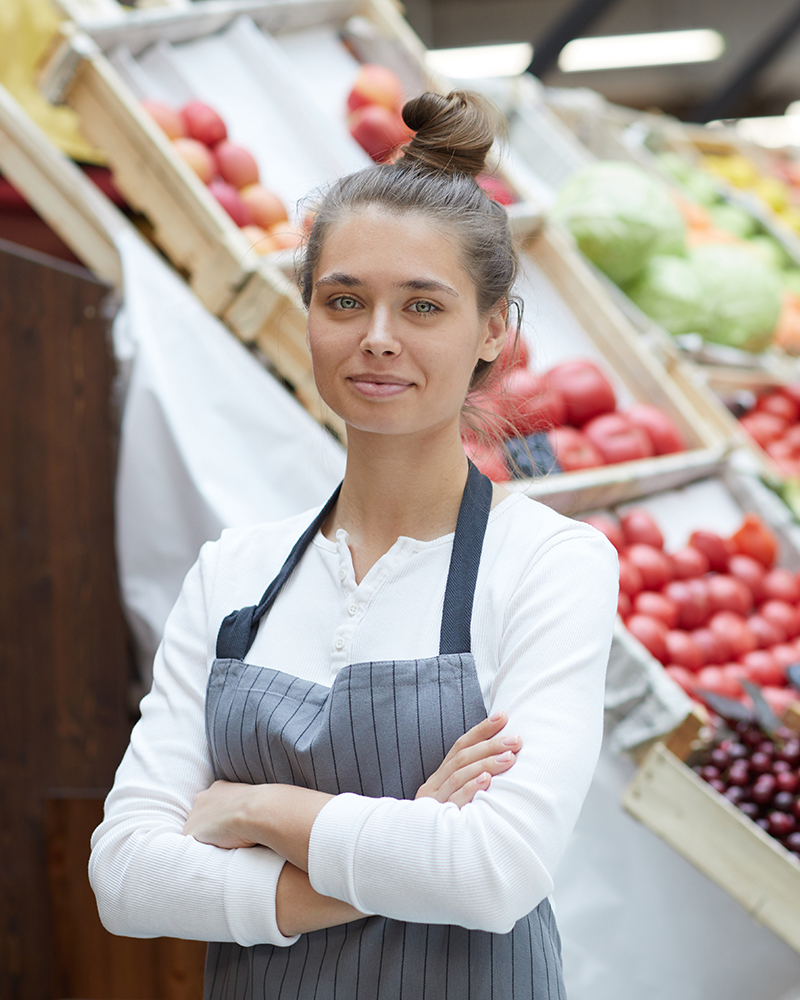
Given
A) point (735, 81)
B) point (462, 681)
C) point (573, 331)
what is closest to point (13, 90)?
point (573, 331)

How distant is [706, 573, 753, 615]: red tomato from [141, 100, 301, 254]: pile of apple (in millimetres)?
1328

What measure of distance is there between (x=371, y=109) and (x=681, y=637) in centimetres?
178

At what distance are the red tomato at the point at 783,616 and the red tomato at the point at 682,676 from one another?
0.38 meters

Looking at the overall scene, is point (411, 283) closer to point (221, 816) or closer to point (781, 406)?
point (221, 816)

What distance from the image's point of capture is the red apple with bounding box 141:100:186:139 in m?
2.43

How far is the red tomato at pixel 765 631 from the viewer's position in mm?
2186

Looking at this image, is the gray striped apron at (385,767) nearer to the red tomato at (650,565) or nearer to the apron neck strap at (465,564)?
the apron neck strap at (465,564)

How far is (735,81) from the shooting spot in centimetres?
678

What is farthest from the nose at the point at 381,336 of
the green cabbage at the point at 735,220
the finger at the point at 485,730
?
the green cabbage at the point at 735,220

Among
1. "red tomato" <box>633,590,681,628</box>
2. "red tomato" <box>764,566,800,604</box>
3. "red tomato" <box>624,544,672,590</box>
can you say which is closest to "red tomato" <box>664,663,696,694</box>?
"red tomato" <box>633,590,681,628</box>

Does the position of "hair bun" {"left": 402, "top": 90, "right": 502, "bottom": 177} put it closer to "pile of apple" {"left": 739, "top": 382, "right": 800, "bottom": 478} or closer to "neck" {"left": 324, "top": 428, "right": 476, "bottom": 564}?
"neck" {"left": 324, "top": 428, "right": 476, "bottom": 564}

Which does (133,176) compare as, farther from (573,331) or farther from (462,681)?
(462,681)

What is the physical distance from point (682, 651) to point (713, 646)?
0.12 m

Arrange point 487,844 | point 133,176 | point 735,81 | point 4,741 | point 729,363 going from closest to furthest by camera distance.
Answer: point 487,844
point 4,741
point 133,176
point 729,363
point 735,81
